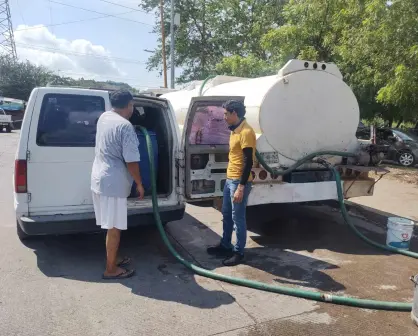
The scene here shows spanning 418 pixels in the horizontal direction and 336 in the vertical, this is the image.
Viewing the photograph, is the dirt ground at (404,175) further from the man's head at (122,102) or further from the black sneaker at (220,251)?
the man's head at (122,102)

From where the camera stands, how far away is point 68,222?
4.33 meters

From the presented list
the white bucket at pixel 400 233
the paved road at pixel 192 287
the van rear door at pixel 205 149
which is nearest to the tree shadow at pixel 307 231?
the paved road at pixel 192 287

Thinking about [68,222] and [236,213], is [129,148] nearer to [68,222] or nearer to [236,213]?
[68,222]

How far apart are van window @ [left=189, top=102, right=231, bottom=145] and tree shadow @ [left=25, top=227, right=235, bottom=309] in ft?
4.99

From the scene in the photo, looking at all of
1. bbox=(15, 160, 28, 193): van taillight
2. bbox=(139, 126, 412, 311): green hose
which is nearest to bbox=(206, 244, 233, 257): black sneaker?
bbox=(139, 126, 412, 311): green hose

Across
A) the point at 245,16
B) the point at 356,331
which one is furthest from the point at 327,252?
the point at 245,16

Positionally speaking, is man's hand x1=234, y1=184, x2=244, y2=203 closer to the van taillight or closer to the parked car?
Answer: the van taillight

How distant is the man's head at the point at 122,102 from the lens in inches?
159

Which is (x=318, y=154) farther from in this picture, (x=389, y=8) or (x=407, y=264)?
(x=389, y=8)

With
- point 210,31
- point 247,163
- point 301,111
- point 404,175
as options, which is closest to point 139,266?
point 247,163

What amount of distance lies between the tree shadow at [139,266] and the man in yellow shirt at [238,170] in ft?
2.27

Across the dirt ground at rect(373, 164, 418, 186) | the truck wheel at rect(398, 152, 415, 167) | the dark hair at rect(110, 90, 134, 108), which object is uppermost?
the dark hair at rect(110, 90, 134, 108)

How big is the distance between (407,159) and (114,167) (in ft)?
45.1

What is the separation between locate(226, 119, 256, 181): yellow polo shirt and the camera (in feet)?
14.5
